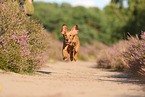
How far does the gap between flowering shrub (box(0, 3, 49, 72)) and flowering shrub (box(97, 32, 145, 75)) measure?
4098mm

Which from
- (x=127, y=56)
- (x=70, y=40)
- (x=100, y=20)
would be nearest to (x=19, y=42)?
(x=70, y=40)

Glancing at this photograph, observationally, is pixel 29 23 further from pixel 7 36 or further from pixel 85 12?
pixel 85 12

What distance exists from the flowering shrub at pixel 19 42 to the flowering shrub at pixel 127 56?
4.10m

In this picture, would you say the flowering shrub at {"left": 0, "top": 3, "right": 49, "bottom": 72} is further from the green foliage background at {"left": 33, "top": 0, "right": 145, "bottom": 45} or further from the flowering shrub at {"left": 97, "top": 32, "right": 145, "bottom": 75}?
the green foliage background at {"left": 33, "top": 0, "right": 145, "bottom": 45}

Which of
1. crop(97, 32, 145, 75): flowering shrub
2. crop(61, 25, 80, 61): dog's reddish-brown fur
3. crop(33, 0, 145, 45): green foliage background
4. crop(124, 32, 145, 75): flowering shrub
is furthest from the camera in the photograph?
crop(33, 0, 145, 45): green foliage background

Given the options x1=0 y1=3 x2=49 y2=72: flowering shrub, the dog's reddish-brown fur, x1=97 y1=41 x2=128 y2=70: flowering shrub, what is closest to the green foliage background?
x1=97 y1=41 x2=128 y2=70: flowering shrub

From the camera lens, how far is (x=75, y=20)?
66.0 metres

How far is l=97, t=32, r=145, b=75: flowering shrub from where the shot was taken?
36.0 ft

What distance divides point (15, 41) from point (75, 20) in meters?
56.1

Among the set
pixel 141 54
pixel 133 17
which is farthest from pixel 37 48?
pixel 133 17

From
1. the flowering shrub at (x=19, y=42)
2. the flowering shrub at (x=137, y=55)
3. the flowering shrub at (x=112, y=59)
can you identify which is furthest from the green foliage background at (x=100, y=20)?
the flowering shrub at (x=19, y=42)

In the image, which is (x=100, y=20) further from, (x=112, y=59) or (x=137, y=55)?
(x=137, y=55)

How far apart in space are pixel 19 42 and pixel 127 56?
214 inches

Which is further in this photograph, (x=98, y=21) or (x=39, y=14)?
(x=98, y=21)
